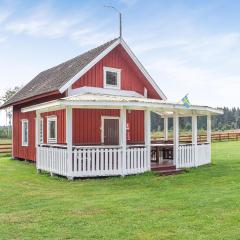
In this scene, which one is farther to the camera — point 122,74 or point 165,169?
point 122,74

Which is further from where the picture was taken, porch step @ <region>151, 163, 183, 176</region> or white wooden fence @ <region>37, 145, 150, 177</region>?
porch step @ <region>151, 163, 183, 176</region>

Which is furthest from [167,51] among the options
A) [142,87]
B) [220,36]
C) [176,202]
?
[176,202]

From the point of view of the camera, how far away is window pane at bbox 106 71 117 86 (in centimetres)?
2059

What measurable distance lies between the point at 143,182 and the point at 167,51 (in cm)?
1026

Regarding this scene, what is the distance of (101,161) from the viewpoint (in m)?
15.4

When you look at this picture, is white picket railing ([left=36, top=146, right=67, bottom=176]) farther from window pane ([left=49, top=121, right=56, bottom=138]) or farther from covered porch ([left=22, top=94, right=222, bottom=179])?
window pane ([left=49, top=121, right=56, bottom=138])

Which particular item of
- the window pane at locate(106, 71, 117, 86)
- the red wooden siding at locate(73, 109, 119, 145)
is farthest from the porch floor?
the window pane at locate(106, 71, 117, 86)

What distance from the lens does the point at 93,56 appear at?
19984mm

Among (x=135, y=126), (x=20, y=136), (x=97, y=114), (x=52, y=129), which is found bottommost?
(x=20, y=136)

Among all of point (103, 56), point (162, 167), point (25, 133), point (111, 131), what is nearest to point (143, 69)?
point (103, 56)

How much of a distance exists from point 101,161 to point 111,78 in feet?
21.4

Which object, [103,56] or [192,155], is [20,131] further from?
[192,155]

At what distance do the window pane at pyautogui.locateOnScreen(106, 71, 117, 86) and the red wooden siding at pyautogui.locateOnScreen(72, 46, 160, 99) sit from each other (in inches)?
15.8

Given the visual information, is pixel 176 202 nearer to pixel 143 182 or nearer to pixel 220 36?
pixel 143 182
